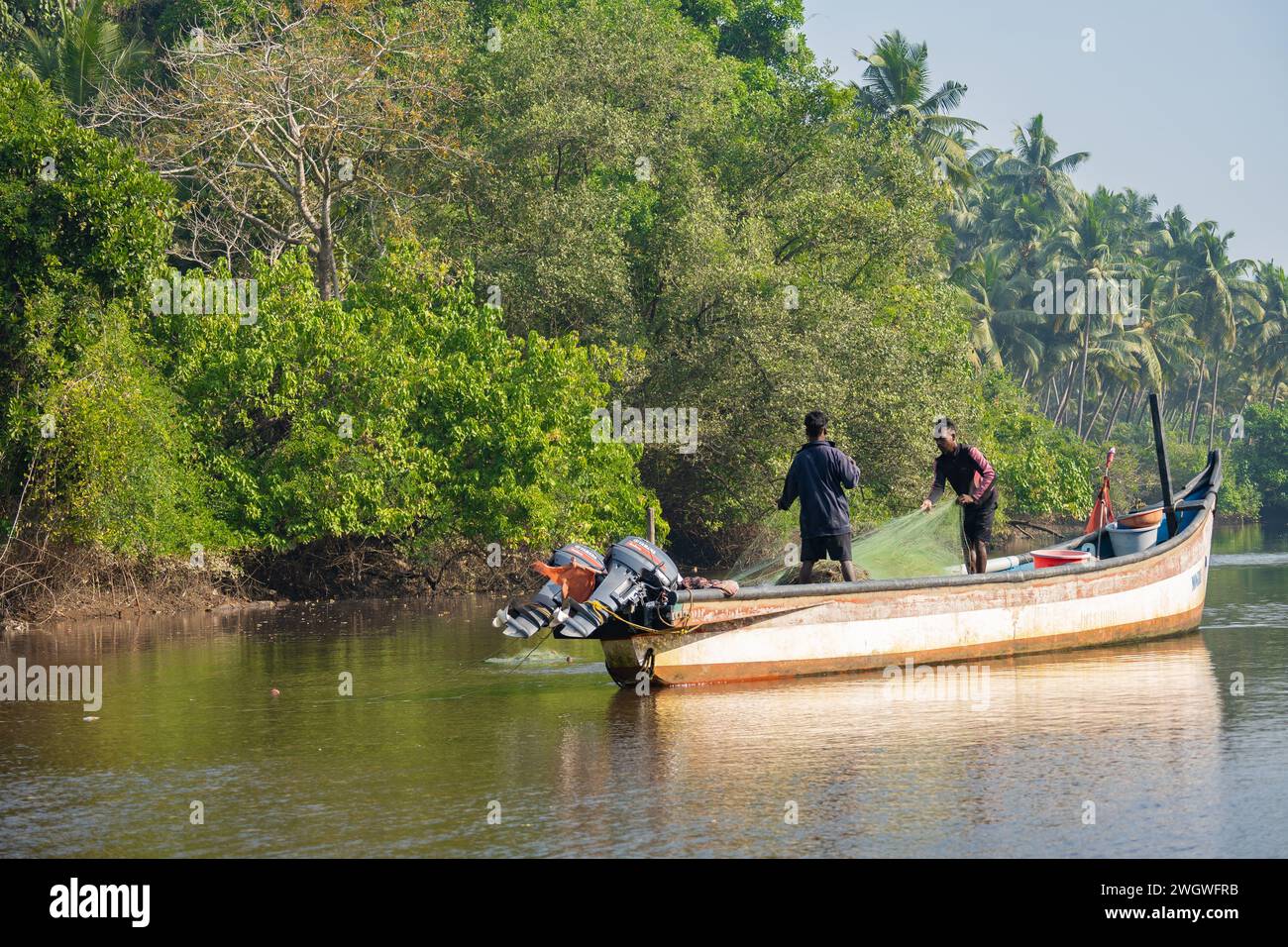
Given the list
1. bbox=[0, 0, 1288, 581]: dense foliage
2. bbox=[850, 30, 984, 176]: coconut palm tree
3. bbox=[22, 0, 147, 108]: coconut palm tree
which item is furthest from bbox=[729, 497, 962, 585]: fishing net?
bbox=[850, 30, 984, 176]: coconut palm tree

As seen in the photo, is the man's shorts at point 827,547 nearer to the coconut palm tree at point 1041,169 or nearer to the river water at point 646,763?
the river water at point 646,763

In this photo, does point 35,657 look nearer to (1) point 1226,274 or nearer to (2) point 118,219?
(2) point 118,219

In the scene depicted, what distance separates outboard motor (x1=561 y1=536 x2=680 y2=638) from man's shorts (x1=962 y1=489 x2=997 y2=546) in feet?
12.6

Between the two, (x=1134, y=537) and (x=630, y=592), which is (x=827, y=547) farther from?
(x=1134, y=537)

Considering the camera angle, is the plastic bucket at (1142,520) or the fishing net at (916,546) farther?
the plastic bucket at (1142,520)

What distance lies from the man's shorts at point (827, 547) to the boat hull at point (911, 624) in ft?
1.75

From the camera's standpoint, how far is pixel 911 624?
14367mm

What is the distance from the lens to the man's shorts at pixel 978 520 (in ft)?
50.4

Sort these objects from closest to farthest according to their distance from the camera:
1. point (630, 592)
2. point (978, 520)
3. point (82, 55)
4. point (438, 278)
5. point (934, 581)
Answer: point (630, 592) < point (934, 581) < point (978, 520) < point (438, 278) < point (82, 55)

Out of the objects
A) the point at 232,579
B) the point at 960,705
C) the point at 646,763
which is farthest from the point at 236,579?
the point at 646,763

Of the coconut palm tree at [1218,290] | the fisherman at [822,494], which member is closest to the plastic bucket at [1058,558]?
the fisherman at [822,494]

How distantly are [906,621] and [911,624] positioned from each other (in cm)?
7

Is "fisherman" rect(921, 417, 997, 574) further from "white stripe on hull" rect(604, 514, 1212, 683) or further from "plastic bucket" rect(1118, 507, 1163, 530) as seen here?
"plastic bucket" rect(1118, 507, 1163, 530)

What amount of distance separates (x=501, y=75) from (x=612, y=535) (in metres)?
11.3
